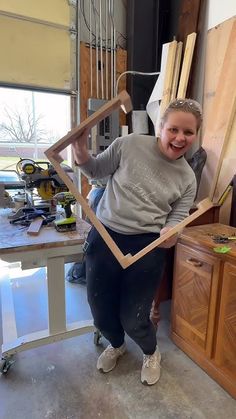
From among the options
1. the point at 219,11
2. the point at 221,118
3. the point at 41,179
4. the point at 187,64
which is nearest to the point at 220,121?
the point at 221,118

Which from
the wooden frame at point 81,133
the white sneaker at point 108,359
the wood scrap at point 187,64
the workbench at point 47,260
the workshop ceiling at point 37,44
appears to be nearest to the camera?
the wooden frame at point 81,133

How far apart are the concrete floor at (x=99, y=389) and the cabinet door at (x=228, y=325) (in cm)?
16

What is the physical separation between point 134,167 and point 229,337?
95 cm

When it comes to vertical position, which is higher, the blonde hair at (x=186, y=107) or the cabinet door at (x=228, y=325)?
the blonde hair at (x=186, y=107)

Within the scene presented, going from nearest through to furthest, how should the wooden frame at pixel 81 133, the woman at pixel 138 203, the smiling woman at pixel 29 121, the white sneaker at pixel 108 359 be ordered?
the wooden frame at pixel 81 133
the woman at pixel 138 203
the white sneaker at pixel 108 359
the smiling woman at pixel 29 121

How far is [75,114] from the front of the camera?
2.89m

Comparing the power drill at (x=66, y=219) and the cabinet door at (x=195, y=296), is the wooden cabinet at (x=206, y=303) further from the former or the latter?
the power drill at (x=66, y=219)

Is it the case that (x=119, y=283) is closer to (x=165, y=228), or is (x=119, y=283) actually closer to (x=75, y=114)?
(x=165, y=228)

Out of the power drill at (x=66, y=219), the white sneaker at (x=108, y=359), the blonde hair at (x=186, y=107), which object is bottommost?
the white sneaker at (x=108, y=359)

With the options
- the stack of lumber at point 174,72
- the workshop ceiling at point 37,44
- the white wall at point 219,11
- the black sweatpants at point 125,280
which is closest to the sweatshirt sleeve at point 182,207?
the black sweatpants at point 125,280

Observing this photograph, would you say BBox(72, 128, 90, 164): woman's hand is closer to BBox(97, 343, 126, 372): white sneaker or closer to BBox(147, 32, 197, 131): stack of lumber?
BBox(97, 343, 126, 372): white sneaker

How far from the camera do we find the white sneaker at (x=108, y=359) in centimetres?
153

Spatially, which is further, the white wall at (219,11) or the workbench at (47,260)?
the white wall at (219,11)

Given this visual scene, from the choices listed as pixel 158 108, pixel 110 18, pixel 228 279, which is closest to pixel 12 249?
pixel 228 279
